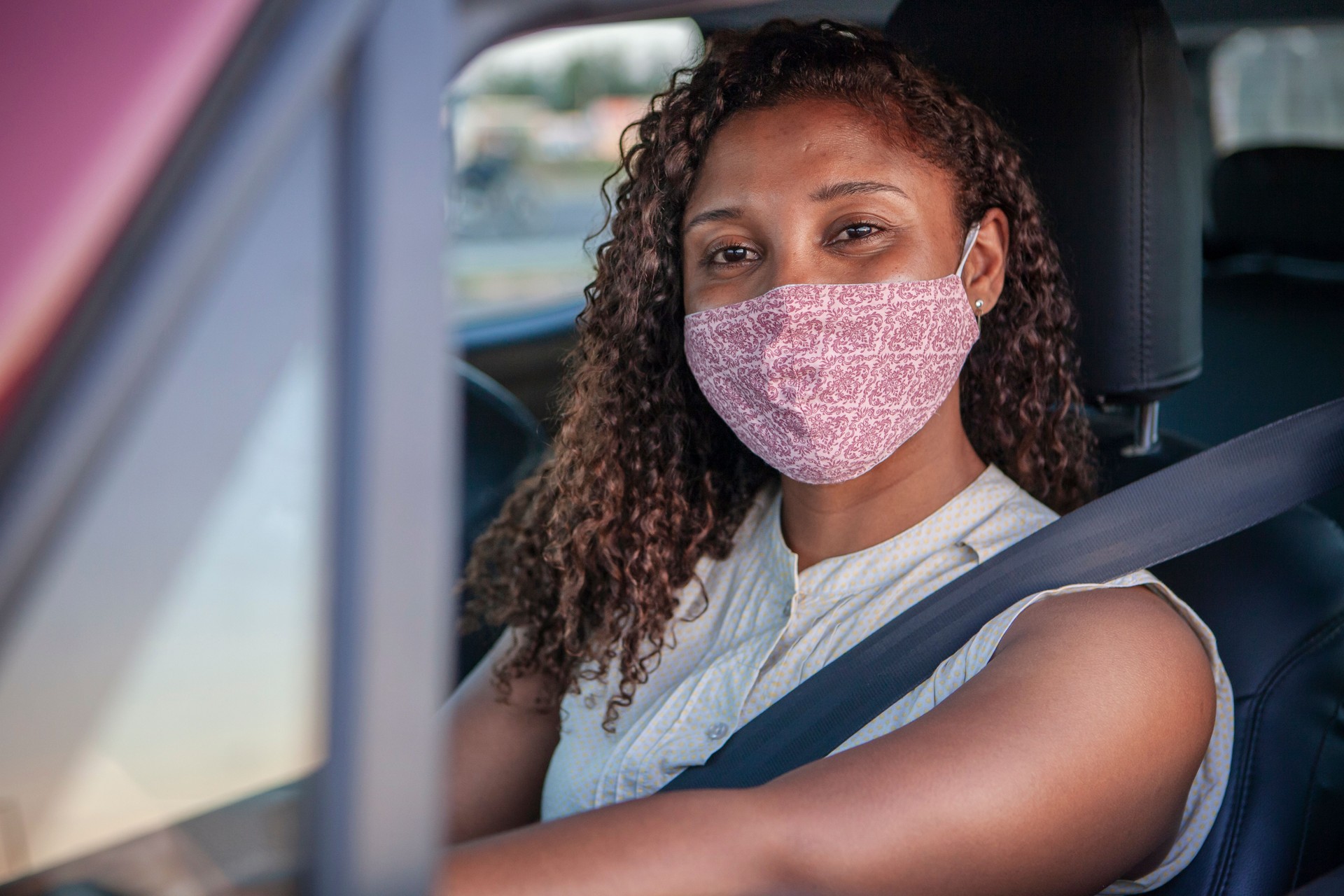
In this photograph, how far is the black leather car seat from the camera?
1.43m

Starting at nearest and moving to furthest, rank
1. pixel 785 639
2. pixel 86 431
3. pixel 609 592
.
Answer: pixel 86 431 < pixel 785 639 < pixel 609 592

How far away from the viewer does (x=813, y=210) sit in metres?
1.45

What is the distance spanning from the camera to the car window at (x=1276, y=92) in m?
3.25

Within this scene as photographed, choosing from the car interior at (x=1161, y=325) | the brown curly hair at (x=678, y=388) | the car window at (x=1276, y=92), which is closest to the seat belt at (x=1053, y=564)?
the car interior at (x=1161, y=325)

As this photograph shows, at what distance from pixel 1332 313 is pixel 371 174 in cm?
233

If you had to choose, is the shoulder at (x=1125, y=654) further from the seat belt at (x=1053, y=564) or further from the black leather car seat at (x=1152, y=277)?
the black leather car seat at (x=1152, y=277)

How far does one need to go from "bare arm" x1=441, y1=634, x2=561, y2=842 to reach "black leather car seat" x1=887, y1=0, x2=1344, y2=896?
0.80 metres

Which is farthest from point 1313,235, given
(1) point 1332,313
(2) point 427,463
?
(2) point 427,463

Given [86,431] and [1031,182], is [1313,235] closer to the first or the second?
[1031,182]

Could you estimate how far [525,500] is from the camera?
76.2 inches

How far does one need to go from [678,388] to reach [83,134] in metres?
1.14

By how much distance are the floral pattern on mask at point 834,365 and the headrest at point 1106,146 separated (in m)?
0.27

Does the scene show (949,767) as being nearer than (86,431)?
No

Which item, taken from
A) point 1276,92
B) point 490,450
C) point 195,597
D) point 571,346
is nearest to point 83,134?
point 195,597
